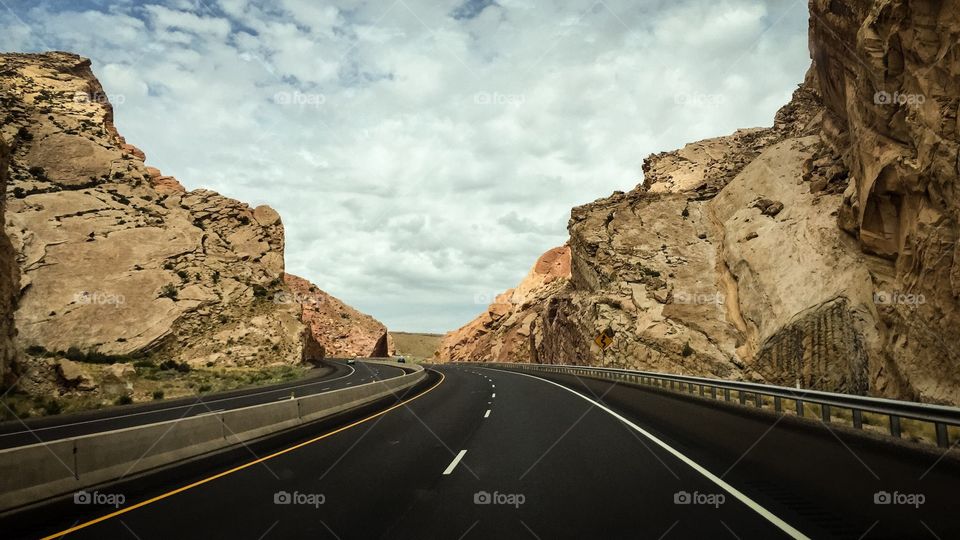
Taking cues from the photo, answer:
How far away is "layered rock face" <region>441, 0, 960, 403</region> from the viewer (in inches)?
744

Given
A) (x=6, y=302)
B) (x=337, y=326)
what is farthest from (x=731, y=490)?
(x=337, y=326)

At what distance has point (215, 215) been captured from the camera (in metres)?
69.1

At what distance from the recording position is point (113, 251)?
5394cm

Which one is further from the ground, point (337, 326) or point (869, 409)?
point (337, 326)

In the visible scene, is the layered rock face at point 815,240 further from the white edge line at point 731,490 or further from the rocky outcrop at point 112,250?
the rocky outcrop at point 112,250

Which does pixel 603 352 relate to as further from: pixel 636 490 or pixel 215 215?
pixel 215 215

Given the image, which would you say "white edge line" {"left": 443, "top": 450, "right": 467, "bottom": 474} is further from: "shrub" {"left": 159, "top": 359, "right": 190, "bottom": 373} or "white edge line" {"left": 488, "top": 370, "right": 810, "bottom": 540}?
"shrub" {"left": 159, "top": 359, "right": 190, "bottom": 373}

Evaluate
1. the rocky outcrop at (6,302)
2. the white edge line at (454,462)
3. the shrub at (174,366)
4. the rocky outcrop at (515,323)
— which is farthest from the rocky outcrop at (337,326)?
the white edge line at (454,462)

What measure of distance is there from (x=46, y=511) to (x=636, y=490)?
712cm

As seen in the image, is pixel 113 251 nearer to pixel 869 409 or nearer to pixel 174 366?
pixel 174 366

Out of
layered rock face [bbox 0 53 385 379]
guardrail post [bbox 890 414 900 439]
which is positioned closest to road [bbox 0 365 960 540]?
guardrail post [bbox 890 414 900 439]

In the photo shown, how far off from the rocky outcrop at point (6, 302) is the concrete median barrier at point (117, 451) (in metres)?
21.5

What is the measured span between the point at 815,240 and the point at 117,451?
1409 inches

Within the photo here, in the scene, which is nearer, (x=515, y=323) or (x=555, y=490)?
(x=555, y=490)
